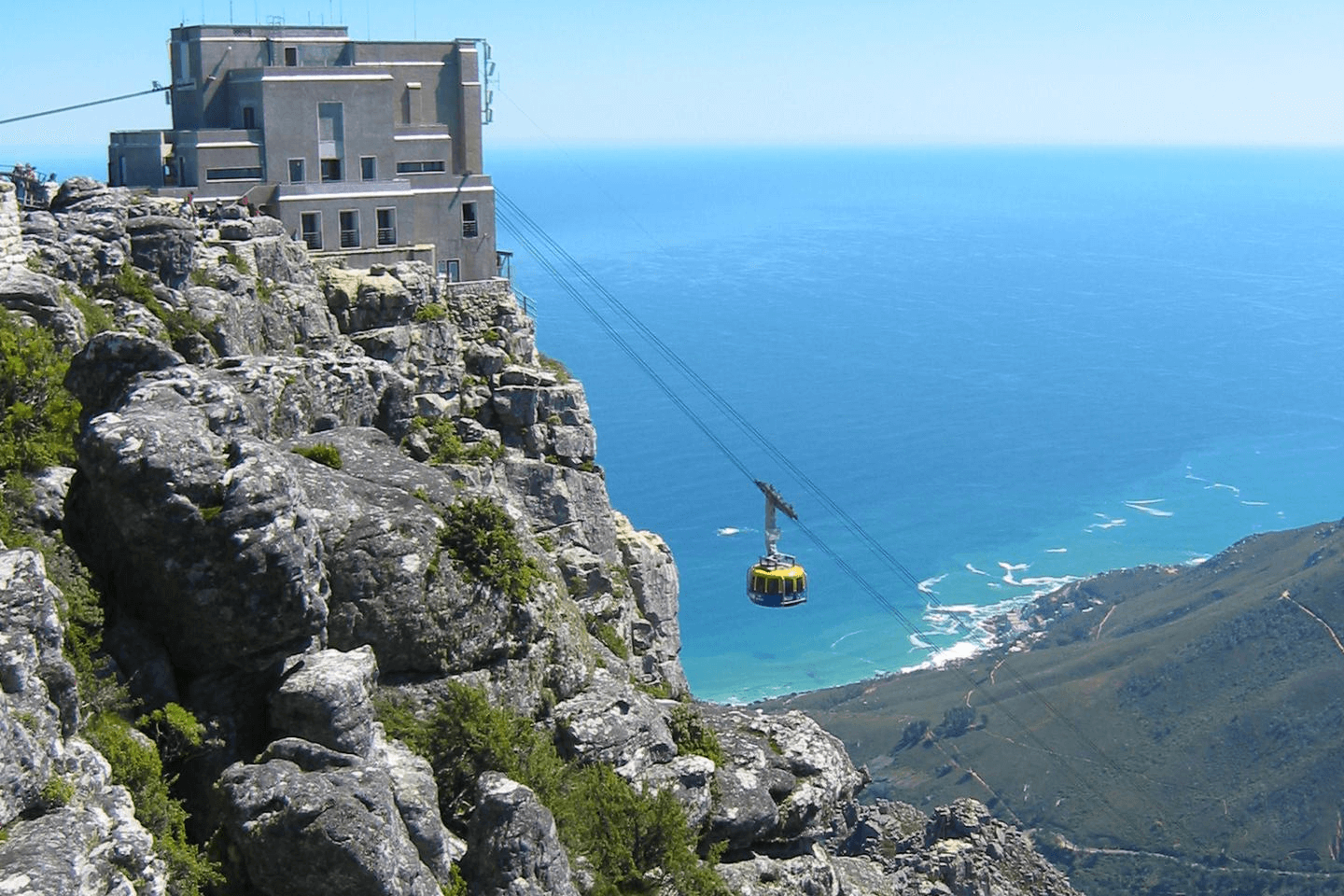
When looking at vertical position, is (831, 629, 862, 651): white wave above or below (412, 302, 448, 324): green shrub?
below

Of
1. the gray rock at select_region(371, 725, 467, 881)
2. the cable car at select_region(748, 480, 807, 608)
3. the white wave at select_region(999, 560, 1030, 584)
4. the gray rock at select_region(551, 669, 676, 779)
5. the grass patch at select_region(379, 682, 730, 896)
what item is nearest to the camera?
the gray rock at select_region(371, 725, 467, 881)

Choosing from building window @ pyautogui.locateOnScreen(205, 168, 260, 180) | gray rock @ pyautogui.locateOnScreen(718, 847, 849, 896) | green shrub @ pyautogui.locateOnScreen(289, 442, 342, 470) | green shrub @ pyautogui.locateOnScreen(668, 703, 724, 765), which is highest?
building window @ pyautogui.locateOnScreen(205, 168, 260, 180)

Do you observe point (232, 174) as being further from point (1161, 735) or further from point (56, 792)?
point (1161, 735)

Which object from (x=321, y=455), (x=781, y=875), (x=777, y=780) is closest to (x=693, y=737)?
(x=777, y=780)

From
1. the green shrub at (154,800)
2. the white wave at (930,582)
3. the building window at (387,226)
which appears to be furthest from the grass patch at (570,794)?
the white wave at (930,582)

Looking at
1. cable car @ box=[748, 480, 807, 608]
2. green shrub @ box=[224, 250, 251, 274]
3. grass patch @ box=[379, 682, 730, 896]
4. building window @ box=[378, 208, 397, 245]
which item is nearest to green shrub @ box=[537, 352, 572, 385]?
building window @ box=[378, 208, 397, 245]

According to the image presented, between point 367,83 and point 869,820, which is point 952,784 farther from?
point 367,83

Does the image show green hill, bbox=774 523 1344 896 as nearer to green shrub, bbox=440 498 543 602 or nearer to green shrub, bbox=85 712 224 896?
green shrub, bbox=440 498 543 602

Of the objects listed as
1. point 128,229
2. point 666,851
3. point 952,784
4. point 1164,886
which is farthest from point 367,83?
point 952,784
